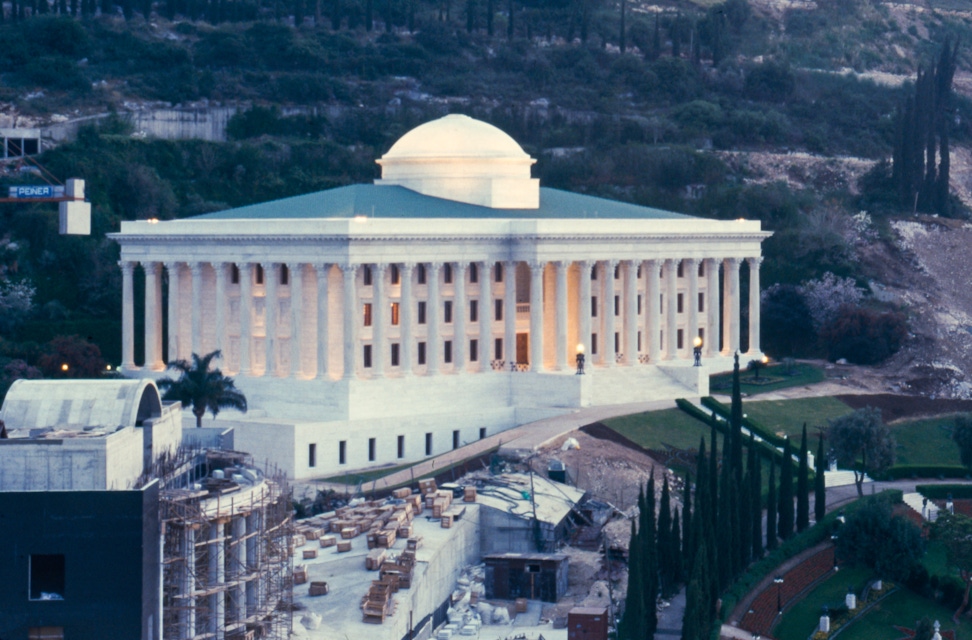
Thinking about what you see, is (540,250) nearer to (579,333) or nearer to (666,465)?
(579,333)

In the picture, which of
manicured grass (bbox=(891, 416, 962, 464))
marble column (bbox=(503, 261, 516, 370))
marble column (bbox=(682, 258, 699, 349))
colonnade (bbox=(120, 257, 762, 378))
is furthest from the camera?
marble column (bbox=(682, 258, 699, 349))

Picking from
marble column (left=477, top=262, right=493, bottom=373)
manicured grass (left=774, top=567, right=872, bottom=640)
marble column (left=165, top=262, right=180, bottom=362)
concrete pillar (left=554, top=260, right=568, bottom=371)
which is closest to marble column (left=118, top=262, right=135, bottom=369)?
marble column (left=165, top=262, right=180, bottom=362)

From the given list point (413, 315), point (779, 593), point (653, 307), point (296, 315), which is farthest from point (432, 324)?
point (779, 593)

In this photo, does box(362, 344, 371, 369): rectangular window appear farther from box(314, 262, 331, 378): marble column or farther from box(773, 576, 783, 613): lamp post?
box(773, 576, 783, 613): lamp post

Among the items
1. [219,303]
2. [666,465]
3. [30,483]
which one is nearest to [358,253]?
[219,303]

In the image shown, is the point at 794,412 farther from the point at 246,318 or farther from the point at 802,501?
the point at 246,318

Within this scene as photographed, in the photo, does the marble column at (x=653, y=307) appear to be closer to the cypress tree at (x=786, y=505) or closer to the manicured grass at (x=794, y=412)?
the manicured grass at (x=794, y=412)

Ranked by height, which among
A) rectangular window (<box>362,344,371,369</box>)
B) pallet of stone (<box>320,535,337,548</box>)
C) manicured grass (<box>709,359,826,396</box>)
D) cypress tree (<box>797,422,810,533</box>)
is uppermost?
rectangular window (<box>362,344,371,369</box>)

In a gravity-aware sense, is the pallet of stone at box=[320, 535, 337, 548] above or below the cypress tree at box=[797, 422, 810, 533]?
below
